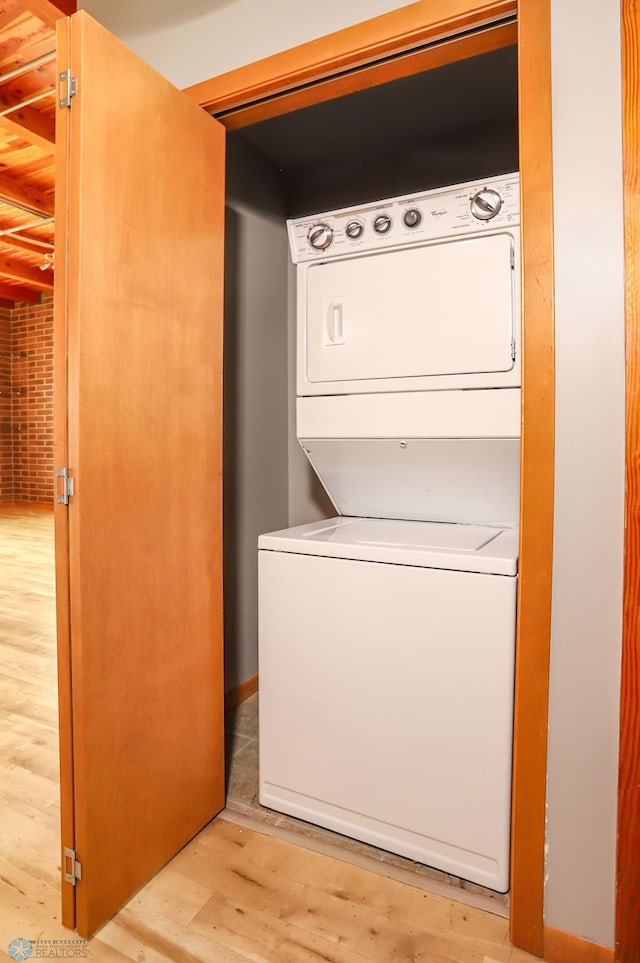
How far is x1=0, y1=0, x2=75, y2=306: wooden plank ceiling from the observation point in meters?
2.48

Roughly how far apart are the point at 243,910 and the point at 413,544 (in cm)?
102

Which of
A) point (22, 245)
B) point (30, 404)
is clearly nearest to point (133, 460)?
point (22, 245)

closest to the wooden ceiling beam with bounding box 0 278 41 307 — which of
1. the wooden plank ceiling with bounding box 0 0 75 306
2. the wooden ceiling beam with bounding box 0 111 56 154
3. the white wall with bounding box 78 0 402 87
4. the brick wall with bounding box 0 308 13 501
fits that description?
the wooden plank ceiling with bounding box 0 0 75 306

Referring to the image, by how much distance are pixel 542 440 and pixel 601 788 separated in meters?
0.77

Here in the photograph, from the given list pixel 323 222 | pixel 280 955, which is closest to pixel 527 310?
pixel 323 222

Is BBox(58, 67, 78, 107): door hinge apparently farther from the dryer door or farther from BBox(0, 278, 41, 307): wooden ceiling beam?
BBox(0, 278, 41, 307): wooden ceiling beam

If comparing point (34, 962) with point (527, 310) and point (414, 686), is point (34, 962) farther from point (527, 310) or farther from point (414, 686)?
point (527, 310)

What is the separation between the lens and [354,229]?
1.73 m

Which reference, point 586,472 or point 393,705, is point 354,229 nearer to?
point 586,472

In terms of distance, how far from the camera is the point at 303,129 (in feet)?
7.63

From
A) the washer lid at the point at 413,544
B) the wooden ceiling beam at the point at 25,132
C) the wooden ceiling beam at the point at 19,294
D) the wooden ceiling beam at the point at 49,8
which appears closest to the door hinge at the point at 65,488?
the washer lid at the point at 413,544

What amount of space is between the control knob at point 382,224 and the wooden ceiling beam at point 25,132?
9.43 ft

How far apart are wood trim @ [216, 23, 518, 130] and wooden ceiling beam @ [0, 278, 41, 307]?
23.1 feet

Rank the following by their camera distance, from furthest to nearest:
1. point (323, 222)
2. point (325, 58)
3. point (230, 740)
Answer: point (230, 740) → point (323, 222) → point (325, 58)
